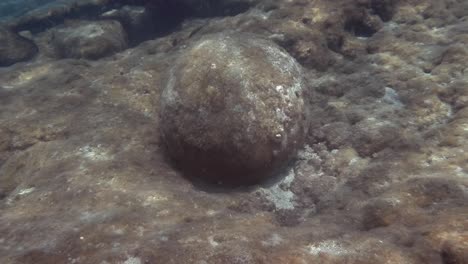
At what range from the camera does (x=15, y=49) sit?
38.4 ft

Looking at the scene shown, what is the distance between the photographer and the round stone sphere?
16.0 feet

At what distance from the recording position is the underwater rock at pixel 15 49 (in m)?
11.6

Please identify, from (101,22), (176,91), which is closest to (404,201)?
(176,91)

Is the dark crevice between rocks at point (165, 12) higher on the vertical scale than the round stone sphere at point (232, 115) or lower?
lower

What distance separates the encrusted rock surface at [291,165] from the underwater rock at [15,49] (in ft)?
11.2

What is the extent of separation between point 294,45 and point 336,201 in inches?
155

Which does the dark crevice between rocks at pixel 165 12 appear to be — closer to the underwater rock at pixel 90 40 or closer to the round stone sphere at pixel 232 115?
the underwater rock at pixel 90 40

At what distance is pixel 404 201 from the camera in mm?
3916

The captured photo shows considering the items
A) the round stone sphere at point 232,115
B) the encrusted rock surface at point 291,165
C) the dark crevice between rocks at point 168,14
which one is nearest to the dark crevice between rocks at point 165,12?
the dark crevice between rocks at point 168,14

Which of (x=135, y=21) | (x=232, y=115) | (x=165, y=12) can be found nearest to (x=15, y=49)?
(x=135, y=21)

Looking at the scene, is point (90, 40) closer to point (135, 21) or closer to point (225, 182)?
point (135, 21)

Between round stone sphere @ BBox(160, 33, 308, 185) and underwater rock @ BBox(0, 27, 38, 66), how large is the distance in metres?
8.50

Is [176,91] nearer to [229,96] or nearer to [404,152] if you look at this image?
[229,96]

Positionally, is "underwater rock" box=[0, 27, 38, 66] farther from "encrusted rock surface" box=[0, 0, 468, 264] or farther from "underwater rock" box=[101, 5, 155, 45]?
"encrusted rock surface" box=[0, 0, 468, 264]
